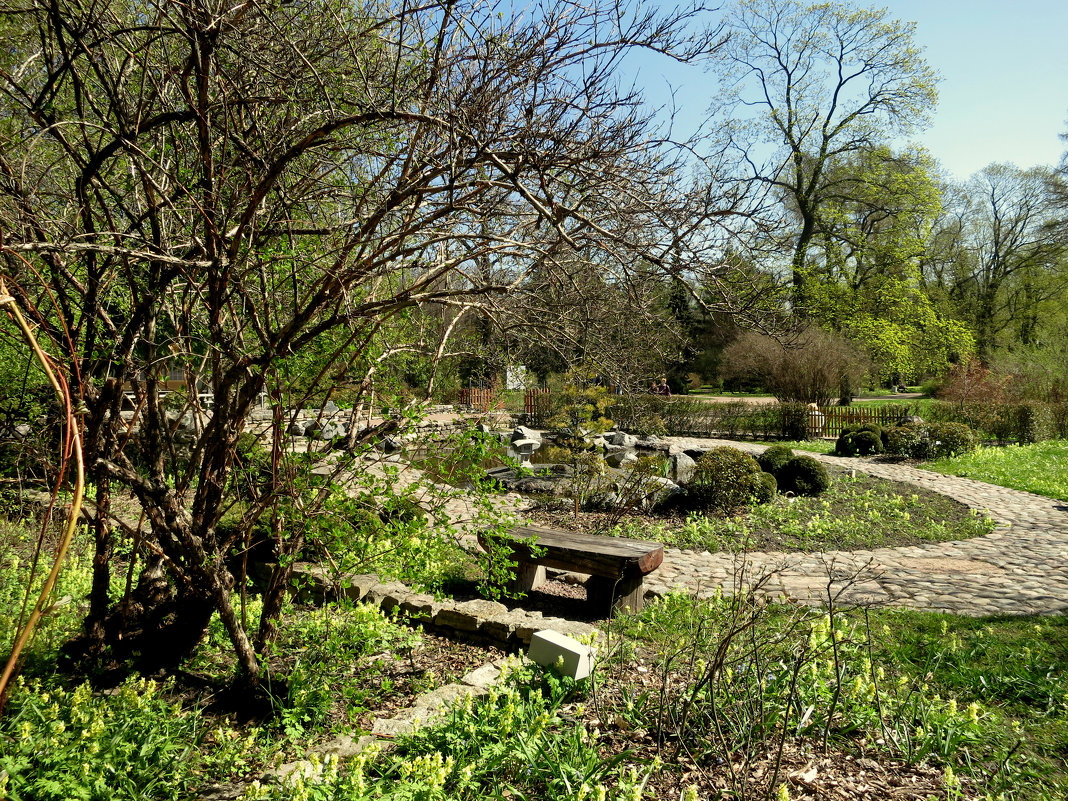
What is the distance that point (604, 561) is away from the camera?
191 inches

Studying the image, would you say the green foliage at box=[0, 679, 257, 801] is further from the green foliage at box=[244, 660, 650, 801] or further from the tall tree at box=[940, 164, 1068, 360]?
the tall tree at box=[940, 164, 1068, 360]

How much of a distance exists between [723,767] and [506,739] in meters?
0.93

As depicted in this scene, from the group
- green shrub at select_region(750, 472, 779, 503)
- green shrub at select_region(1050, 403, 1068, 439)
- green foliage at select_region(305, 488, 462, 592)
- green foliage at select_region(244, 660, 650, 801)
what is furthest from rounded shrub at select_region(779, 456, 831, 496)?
green shrub at select_region(1050, 403, 1068, 439)

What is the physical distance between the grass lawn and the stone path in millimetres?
2139

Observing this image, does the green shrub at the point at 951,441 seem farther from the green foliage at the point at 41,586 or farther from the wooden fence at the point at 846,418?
Result: the green foliage at the point at 41,586

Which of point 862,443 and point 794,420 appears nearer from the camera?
point 862,443

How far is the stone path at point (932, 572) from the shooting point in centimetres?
530

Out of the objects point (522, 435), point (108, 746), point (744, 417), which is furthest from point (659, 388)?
point (108, 746)

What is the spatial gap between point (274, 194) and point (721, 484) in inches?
276

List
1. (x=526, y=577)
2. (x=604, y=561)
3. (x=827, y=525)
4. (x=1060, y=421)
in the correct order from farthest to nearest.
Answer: (x=1060, y=421) < (x=827, y=525) < (x=526, y=577) < (x=604, y=561)

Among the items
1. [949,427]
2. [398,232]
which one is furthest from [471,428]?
[949,427]

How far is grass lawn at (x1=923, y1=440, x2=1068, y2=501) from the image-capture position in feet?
34.3

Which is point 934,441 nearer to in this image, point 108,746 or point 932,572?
point 932,572

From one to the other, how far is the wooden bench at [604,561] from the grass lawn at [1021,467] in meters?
8.44
